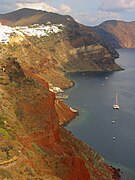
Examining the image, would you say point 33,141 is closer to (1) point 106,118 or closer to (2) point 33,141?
(2) point 33,141

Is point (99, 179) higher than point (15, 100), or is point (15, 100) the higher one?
point (15, 100)

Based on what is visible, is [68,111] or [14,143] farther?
[68,111]

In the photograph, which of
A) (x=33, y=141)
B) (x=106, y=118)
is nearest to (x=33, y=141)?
(x=33, y=141)

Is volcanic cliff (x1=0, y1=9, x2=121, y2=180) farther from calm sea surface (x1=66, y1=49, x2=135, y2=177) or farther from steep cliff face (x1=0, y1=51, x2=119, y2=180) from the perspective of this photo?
calm sea surface (x1=66, y1=49, x2=135, y2=177)

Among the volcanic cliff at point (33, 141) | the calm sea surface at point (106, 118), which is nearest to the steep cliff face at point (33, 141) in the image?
the volcanic cliff at point (33, 141)

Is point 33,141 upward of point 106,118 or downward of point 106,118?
upward

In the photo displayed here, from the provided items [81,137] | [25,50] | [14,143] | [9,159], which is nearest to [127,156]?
[81,137]

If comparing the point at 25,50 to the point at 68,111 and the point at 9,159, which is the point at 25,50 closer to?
the point at 68,111
